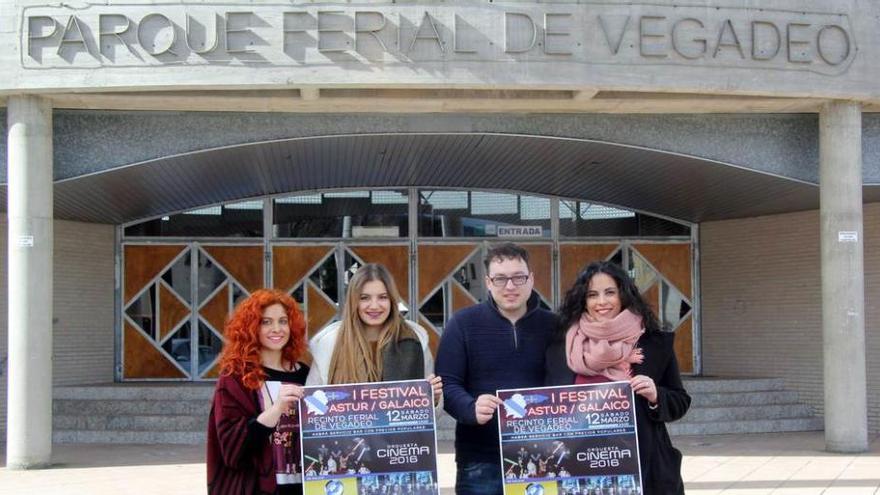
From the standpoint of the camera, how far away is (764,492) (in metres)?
9.36

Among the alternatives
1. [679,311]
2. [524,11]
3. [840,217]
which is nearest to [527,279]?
[524,11]

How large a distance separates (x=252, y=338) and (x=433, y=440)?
0.94 metres

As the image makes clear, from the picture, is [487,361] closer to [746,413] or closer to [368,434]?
[368,434]

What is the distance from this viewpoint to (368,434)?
4.75 metres

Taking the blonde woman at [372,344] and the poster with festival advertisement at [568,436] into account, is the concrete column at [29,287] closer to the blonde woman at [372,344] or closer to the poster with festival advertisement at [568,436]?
the blonde woman at [372,344]

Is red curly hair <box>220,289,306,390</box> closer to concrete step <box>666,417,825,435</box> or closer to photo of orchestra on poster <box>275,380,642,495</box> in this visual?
photo of orchestra on poster <box>275,380,642,495</box>

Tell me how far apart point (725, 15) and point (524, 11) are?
2.19 m

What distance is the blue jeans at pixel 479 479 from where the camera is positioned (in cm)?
479

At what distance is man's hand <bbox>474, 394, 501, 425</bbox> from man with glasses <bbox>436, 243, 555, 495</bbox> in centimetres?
15

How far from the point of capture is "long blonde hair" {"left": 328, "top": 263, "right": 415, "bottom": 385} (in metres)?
4.74

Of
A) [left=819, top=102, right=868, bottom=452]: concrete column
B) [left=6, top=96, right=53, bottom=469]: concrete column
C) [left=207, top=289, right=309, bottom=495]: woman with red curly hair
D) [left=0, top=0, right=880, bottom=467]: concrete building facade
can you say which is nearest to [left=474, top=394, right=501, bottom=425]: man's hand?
[left=207, top=289, right=309, bottom=495]: woman with red curly hair

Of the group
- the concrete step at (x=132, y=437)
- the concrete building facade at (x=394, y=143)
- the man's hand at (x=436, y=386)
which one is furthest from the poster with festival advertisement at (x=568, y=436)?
the concrete step at (x=132, y=437)

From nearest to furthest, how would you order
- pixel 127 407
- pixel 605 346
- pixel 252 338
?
1. pixel 605 346
2. pixel 252 338
3. pixel 127 407

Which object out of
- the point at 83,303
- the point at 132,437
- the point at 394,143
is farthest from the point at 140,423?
the point at 394,143
